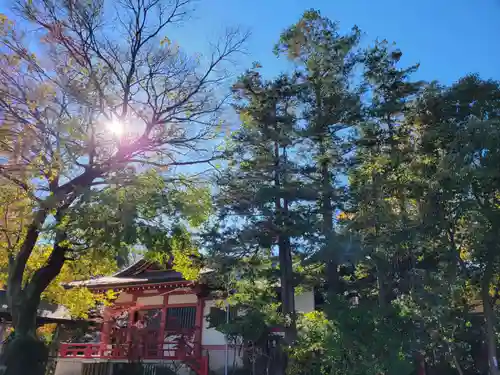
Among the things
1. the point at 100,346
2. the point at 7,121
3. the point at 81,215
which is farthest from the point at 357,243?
the point at 100,346

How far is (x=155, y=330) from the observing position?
15.0m

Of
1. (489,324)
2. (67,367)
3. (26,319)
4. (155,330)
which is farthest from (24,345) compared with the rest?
(489,324)

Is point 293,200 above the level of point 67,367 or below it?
above

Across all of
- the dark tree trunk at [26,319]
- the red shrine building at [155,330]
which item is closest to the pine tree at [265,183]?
the red shrine building at [155,330]

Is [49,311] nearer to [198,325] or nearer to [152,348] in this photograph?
[152,348]

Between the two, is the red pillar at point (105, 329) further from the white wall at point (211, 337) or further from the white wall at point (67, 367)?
the white wall at point (211, 337)

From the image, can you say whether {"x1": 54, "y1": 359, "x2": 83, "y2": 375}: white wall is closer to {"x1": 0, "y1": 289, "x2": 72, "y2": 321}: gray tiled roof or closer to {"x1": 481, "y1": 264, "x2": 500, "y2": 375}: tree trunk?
{"x1": 0, "y1": 289, "x2": 72, "y2": 321}: gray tiled roof

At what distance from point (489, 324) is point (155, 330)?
11.1 m

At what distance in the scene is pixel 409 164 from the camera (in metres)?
12.5

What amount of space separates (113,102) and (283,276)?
289 inches

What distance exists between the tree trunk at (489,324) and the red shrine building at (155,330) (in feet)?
20.1

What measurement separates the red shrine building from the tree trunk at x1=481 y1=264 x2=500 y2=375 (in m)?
6.11

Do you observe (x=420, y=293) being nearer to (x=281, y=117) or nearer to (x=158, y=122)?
(x=281, y=117)

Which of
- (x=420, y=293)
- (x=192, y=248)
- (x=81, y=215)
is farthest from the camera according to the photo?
(x=192, y=248)
